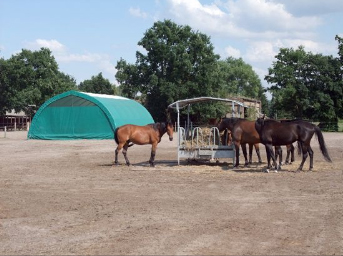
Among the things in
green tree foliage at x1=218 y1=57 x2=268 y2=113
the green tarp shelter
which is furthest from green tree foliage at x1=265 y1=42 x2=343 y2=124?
green tree foliage at x1=218 y1=57 x2=268 y2=113

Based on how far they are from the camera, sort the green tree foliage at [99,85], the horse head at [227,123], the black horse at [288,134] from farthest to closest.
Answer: the green tree foliage at [99,85]
the horse head at [227,123]
the black horse at [288,134]

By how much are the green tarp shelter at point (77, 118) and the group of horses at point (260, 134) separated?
1833 cm

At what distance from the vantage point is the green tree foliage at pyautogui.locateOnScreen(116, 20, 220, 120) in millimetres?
59156

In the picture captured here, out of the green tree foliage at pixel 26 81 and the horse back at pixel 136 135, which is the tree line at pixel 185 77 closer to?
the green tree foliage at pixel 26 81

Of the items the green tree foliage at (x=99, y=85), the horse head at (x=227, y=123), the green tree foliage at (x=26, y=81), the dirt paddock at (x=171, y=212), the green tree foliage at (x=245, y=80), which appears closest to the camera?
the dirt paddock at (x=171, y=212)

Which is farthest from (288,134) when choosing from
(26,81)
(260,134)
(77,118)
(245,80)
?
(245,80)

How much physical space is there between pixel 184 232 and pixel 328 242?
2045 millimetres

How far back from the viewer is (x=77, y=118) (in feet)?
122

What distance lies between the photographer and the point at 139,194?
11.1 metres

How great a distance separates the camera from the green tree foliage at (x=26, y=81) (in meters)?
63.8

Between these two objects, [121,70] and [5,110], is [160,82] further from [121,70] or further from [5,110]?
[5,110]

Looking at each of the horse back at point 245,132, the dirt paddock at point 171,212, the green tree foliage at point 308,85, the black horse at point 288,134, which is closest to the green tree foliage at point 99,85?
the green tree foliage at point 308,85

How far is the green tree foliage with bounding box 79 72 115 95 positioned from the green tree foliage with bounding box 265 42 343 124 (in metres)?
43.0

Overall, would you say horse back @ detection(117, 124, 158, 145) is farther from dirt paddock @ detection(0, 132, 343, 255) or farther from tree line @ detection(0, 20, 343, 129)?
tree line @ detection(0, 20, 343, 129)
